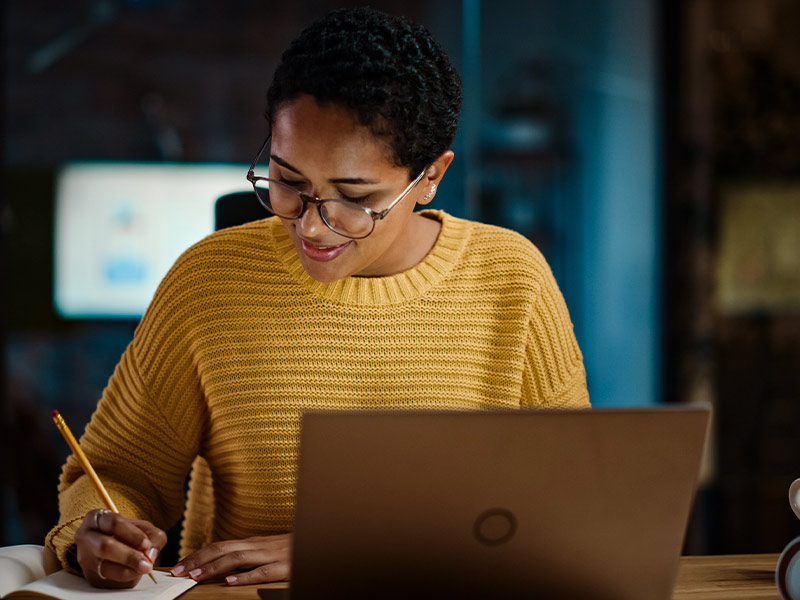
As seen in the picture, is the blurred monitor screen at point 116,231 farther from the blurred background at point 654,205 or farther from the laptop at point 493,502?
the laptop at point 493,502

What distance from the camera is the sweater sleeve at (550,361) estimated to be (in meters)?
1.41

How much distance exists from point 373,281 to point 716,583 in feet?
2.14

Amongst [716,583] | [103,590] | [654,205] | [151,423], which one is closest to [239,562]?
[103,590]

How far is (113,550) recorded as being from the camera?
36.2 inches

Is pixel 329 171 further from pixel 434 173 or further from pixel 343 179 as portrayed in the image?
pixel 434 173

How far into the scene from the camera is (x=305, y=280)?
1357 millimetres

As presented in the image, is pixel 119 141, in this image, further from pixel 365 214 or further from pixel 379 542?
pixel 379 542

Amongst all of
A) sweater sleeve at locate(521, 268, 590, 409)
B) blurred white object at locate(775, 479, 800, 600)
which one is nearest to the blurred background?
sweater sleeve at locate(521, 268, 590, 409)

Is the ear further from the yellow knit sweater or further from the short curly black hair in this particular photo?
the yellow knit sweater

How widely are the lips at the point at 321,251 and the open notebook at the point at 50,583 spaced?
1.44 ft

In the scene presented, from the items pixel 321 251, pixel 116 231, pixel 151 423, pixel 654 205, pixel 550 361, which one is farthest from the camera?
pixel 116 231

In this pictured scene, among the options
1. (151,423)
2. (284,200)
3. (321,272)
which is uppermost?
(284,200)

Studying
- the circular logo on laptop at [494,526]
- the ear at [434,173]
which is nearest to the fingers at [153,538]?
the circular logo on laptop at [494,526]

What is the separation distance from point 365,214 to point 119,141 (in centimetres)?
280
